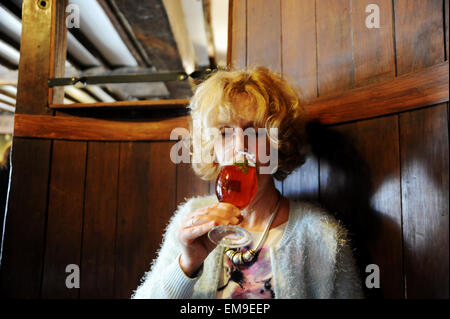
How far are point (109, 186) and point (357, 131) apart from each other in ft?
3.81

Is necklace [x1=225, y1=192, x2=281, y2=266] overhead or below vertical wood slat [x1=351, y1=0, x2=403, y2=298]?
below

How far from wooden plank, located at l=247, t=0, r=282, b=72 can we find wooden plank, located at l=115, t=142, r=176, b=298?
606 mm

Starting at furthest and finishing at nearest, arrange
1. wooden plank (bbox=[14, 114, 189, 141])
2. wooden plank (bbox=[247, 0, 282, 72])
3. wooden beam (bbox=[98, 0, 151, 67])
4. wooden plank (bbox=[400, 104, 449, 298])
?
wooden beam (bbox=[98, 0, 151, 67])
wooden plank (bbox=[14, 114, 189, 141])
wooden plank (bbox=[247, 0, 282, 72])
wooden plank (bbox=[400, 104, 449, 298])

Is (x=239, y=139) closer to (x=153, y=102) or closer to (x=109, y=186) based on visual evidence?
(x=153, y=102)

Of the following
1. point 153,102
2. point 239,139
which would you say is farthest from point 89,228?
point 239,139

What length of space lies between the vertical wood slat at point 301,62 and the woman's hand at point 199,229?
0.52 meters

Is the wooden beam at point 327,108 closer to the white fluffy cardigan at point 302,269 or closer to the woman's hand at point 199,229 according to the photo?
the white fluffy cardigan at point 302,269

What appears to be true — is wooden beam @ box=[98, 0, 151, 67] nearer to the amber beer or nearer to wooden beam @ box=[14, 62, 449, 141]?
wooden beam @ box=[14, 62, 449, 141]

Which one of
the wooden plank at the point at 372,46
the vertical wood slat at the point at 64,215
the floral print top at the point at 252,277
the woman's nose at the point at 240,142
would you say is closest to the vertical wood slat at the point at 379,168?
the wooden plank at the point at 372,46

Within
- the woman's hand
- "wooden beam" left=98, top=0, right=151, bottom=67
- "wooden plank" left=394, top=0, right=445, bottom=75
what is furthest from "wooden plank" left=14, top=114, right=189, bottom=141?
"wooden beam" left=98, top=0, right=151, bottom=67

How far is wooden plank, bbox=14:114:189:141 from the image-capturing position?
1565 millimetres

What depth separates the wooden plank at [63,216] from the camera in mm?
1501

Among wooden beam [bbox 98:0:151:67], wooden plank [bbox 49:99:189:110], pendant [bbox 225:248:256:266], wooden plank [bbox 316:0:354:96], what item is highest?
wooden beam [bbox 98:0:151:67]

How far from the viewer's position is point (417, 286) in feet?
2.97
